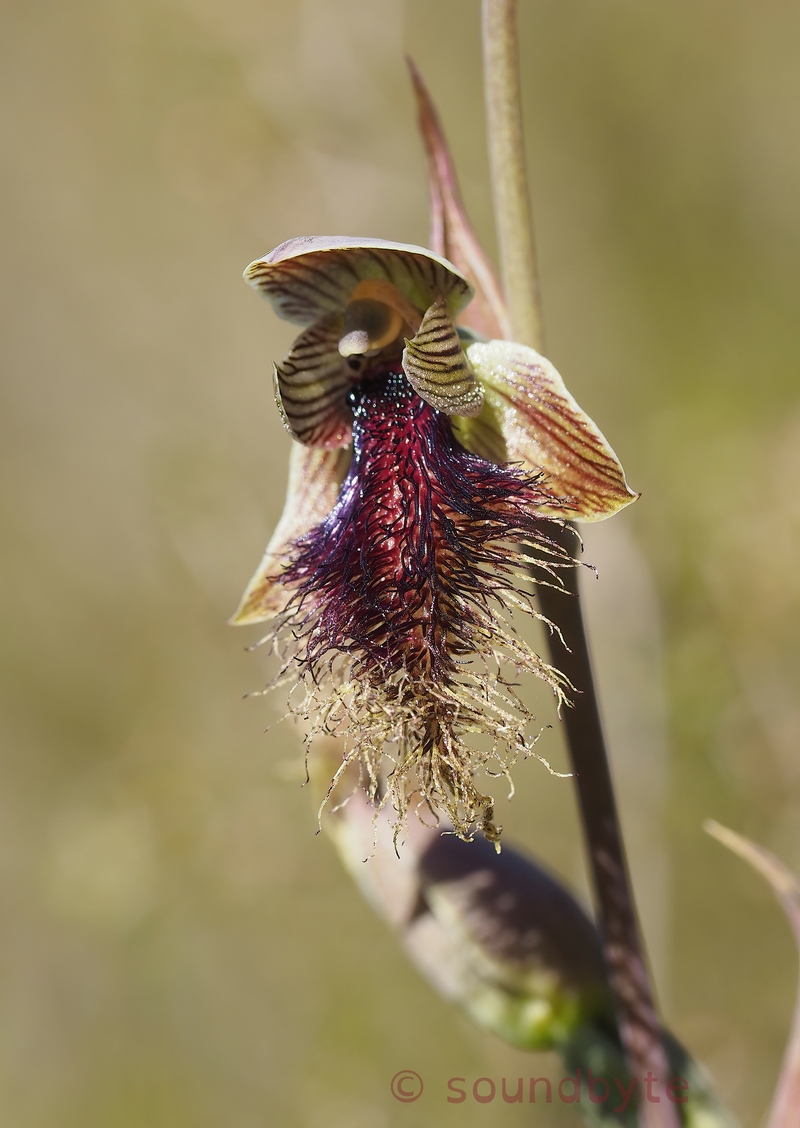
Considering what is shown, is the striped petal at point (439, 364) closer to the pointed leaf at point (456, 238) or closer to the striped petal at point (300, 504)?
the pointed leaf at point (456, 238)

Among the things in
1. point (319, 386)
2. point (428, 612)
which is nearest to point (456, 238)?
point (319, 386)

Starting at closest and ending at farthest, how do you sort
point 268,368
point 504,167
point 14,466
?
point 504,167 < point 268,368 < point 14,466

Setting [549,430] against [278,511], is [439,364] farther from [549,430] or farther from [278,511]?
[278,511]

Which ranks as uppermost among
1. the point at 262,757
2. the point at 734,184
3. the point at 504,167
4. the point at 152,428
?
the point at 734,184

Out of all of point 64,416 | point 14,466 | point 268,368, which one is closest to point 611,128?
point 268,368

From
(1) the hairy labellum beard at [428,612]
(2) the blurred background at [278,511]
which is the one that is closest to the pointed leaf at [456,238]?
(1) the hairy labellum beard at [428,612]

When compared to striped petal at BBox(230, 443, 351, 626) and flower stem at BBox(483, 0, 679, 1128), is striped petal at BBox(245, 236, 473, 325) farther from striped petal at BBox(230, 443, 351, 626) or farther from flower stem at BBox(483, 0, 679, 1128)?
striped petal at BBox(230, 443, 351, 626)

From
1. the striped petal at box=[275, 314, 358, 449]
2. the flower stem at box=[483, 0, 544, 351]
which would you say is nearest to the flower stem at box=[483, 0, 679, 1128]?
the flower stem at box=[483, 0, 544, 351]

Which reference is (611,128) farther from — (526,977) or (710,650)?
(526,977)
